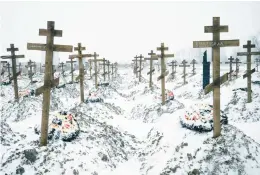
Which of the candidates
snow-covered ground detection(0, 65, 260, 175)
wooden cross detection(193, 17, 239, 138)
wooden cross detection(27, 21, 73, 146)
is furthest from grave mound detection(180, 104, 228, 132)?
wooden cross detection(27, 21, 73, 146)

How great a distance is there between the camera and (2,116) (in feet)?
68.5

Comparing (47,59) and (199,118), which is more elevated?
(47,59)

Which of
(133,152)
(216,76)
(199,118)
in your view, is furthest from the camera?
(133,152)

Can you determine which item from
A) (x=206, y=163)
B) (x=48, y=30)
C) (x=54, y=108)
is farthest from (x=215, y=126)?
(x=54, y=108)

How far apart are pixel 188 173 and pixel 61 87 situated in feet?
90.7

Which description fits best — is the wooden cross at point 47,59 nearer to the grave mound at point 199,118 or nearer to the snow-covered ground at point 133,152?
the snow-covered ground at point 133,152

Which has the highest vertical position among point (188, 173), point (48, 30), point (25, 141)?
point (48, 30)

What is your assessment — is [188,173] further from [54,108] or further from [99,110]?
[54,108]

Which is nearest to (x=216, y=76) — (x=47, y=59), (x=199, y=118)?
(x=199, y=118)

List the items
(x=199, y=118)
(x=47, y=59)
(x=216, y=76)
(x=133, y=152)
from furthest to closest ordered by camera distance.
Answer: (x=133, y=152)
(x=199, y=118)
(x=216, y=76)
(x=47, y=59)

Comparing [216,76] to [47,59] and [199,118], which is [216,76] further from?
[47,59]

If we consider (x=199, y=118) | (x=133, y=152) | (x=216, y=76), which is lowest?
(x=133, y=152)

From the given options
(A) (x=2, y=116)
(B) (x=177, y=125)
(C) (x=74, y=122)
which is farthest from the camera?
(A) (x=2, y=116)

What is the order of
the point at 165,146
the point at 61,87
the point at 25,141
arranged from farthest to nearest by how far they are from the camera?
the point at 61,87
the point at 165,146
the point at 25,141
